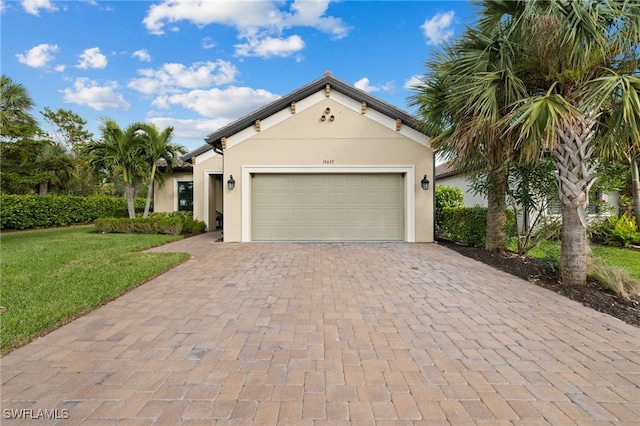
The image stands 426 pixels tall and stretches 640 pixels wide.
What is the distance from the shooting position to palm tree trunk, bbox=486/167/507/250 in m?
7.70

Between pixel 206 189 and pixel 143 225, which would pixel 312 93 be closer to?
pixel 206 189

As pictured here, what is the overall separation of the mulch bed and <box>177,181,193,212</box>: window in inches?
539

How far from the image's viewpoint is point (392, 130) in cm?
1048

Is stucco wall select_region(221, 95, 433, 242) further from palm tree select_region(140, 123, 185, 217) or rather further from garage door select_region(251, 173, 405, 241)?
palm tree select_region(140, 123, 185, 217)

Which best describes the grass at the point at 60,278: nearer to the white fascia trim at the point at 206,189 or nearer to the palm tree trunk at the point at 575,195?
the white fascia trim at the point at 206,189

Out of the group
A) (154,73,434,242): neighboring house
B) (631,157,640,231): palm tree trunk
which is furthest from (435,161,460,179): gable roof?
(631,157,640,231): palm tree trunk

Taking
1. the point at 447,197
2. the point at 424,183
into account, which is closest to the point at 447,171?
the point at 447,197

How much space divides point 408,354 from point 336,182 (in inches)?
318

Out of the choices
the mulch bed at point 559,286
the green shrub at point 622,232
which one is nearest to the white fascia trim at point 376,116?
the mulch bed at point 559,286

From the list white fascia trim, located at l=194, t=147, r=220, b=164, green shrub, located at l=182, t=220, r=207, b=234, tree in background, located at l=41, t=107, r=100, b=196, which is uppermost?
tree in background, located at l=41, t=107, r=100, b=196

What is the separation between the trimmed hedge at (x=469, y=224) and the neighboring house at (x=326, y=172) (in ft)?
2.86

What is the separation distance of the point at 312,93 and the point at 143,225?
924cm

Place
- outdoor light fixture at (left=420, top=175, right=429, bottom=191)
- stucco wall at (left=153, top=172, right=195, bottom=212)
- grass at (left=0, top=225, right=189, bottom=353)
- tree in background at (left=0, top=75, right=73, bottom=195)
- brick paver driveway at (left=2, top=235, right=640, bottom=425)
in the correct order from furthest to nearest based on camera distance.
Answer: stucco wall at (left=153, top=172, right=195, bottom=212), outdoor light fixture at (left=420, top=175, right=429, bottom=191), tree in background at (left=0, top=75, right=73, bottom=195), grass at (left=0, top=225, right=189, bottom=353), brick paver driveway at (left=2, top=235, right=640, bottom=425)

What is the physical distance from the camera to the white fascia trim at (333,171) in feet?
34.2
